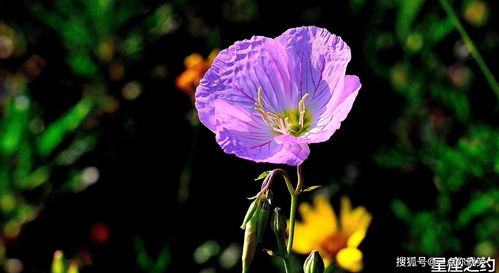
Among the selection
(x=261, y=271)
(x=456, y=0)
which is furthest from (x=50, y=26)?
(x=456, y=0)

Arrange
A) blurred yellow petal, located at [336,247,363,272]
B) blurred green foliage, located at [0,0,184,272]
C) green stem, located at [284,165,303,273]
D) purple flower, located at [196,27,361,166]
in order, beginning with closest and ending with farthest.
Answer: green stem, located at [284,165,303,273] < purple flower, located at [196,27,361,166] < blurred yellow petal, located at [336,247,363,272] < blurred green foliage, located at [0,0,184,272]

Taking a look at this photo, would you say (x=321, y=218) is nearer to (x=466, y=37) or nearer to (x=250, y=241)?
(x=466, y=37)

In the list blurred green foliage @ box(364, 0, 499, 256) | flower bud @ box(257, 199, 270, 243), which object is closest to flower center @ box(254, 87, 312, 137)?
flower bud @ box(257, 199, 270, 243)

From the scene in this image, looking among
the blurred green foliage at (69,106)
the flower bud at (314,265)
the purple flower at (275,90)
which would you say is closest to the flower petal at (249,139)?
the purple flower at (275,90)

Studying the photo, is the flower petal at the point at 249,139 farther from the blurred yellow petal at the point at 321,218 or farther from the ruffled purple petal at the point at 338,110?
the blurred yellow petal at the point at 321,218

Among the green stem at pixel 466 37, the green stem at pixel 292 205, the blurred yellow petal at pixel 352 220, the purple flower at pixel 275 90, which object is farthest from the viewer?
the blurred yellow petal at pixel 352 220

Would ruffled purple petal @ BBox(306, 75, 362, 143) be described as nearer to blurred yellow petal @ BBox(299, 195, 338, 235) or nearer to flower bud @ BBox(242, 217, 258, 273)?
flower bud @ BBox(242, 217, 258, 273)
